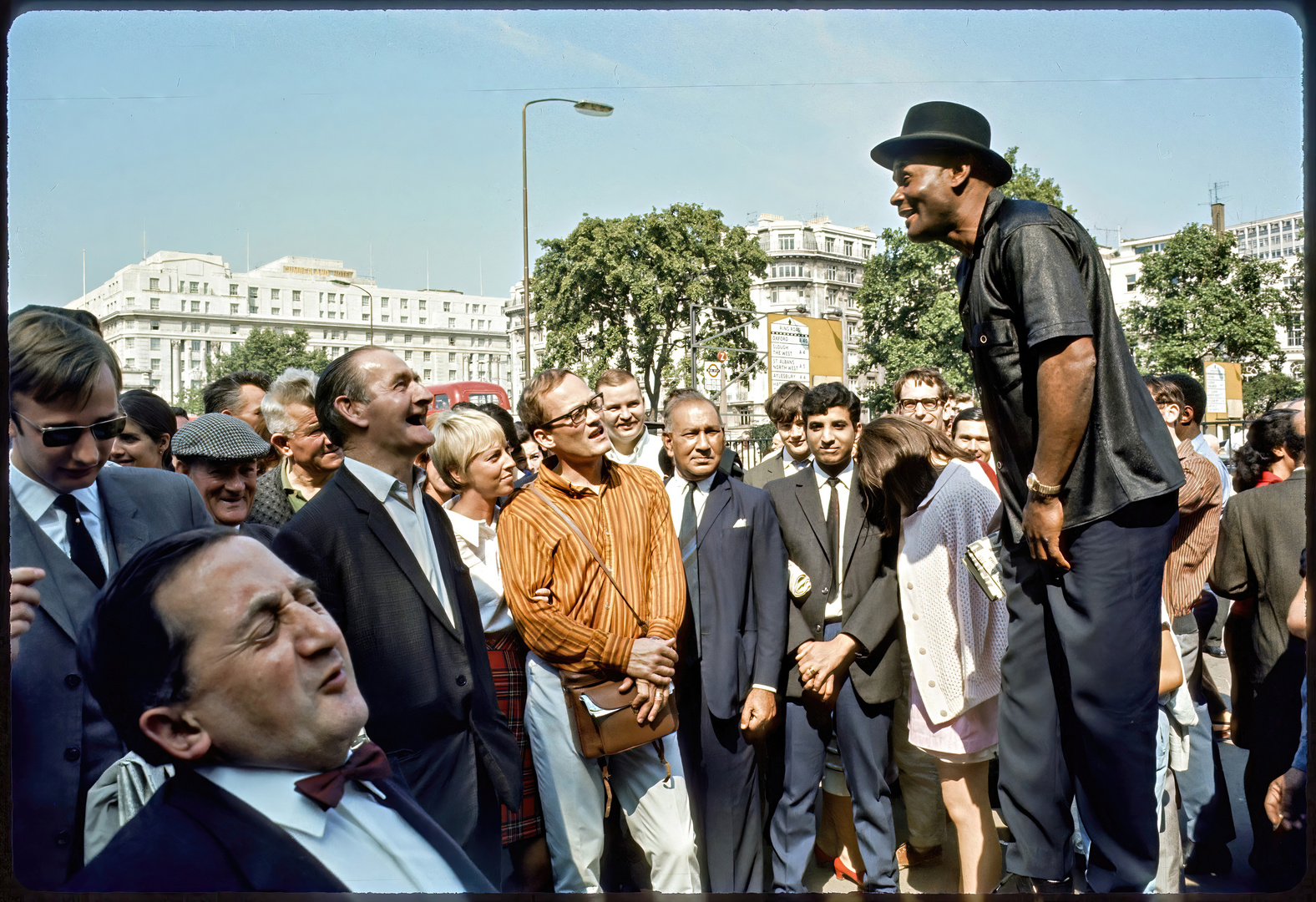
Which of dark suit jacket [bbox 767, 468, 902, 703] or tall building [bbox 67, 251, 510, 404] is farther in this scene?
dark suit jacket [bbox 767, 468, 902, 703]

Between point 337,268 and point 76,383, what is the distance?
2.87 feet

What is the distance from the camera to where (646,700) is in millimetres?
3064

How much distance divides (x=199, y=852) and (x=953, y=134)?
2305mm

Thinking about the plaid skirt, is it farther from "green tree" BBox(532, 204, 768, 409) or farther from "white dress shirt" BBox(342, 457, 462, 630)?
"green tree" BBox(532, 204, 768, 409)

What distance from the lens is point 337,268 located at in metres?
2.87

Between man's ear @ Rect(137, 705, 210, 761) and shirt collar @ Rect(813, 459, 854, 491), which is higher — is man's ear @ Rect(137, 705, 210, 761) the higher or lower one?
the lower one

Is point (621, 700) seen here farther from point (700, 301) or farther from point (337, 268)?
point (700, 301)

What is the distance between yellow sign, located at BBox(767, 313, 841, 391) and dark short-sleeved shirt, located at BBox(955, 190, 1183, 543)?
1077 mm

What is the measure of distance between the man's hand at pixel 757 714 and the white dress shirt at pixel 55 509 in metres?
2.26

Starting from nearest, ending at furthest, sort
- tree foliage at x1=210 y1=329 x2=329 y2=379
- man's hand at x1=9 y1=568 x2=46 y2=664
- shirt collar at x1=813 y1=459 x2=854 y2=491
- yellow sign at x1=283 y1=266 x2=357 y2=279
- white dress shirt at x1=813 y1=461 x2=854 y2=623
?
man's hand at x1=9 y1=568 x2=46 y2=664
yellow sign at x1=283 y1=266 x2=357 y2=279
white dress shirt at x1=813 y1=461 x2=854 y2=623
shirt collar at x1=813 y1=459 x2=854 y2=491
tree foliage at x1=210 y1=329 x2=329 y2=379

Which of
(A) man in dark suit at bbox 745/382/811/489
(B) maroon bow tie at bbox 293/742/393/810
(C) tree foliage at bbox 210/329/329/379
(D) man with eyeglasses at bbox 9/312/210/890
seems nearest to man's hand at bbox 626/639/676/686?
(B) maroon bow tie at bbox 293/742/393/810

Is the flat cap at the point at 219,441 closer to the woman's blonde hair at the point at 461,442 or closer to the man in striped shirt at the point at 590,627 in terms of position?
the woman's blonde hair at the point at 461,442

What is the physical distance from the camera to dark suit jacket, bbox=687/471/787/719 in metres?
3.54

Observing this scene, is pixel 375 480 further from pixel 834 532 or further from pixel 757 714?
pixel 834 532
